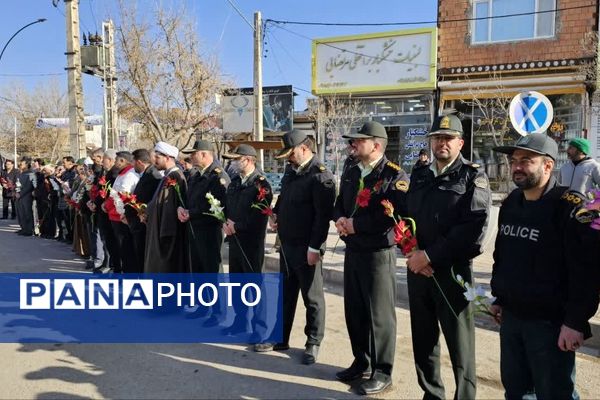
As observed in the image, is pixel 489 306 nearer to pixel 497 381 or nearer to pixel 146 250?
Answer: pixel 497 381

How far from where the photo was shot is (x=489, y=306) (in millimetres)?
2855

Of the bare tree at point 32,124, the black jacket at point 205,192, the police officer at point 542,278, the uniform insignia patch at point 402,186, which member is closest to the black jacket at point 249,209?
the black jacket at point 205,192

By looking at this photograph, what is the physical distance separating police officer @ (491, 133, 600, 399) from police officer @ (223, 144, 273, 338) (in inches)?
102

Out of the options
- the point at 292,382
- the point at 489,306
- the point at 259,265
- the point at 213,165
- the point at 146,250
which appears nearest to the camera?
the point at 489,306

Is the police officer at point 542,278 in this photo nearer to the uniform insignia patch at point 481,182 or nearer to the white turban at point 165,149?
the uniform insignia patch at point 481,182

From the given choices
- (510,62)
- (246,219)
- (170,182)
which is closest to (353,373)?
(246,219)

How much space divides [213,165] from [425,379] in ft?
10.8

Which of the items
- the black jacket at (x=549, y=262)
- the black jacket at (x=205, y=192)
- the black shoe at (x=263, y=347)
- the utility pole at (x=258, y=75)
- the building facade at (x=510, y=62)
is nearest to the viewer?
the black jacket at (x=549, y=262)

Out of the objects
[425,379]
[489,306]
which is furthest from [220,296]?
[489,306]

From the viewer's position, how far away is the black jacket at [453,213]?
2953 millimetres

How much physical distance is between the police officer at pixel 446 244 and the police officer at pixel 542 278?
292 millimetres

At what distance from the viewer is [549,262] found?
2441 mm

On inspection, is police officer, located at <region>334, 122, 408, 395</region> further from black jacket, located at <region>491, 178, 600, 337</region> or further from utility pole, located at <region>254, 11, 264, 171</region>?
utility pole, located at <region>254, 11, 264, 171</region>

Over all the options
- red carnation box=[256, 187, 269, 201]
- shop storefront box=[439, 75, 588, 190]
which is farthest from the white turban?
shop storefront box=[439, 75, 588, 190]
